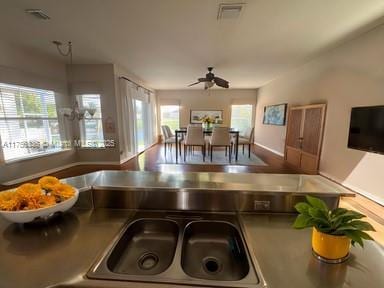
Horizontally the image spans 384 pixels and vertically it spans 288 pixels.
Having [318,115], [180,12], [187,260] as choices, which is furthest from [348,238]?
[318,115]

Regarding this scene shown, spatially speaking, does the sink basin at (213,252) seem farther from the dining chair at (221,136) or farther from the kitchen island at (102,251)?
the dining chair at (221,136)

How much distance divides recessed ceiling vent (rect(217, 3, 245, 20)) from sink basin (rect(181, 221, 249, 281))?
7.45 feet

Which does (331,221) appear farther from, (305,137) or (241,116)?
(241,116)

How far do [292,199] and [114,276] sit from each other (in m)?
0.95

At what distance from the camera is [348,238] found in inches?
25.3

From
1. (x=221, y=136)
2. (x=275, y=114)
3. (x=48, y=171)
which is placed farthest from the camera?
(x=275, y=114)

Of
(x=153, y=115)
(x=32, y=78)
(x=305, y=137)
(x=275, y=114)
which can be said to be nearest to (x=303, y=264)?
(x=305, y=137)

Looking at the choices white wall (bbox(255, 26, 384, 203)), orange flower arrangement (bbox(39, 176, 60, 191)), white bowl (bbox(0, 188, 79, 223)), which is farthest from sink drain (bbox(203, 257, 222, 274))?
white wall (bbox(255, 26, 384, 203))

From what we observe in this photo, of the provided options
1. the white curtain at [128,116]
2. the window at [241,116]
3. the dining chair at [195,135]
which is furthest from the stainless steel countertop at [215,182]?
the window at [241,116]

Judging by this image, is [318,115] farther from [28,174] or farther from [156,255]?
[28,174]

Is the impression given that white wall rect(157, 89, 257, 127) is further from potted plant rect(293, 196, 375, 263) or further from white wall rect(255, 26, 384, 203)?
potted plant rect(293, 196, 375, 263)

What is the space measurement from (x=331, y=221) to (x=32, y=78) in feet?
15.8

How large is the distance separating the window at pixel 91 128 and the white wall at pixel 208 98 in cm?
392

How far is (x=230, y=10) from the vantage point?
211cm
